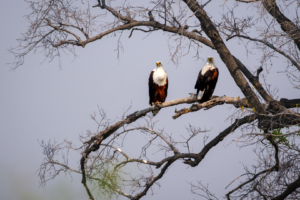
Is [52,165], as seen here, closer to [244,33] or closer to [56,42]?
[56,42]

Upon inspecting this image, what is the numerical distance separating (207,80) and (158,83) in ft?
3.27

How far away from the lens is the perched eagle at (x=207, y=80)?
5.14 meters

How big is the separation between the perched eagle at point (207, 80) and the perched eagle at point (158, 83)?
78cm

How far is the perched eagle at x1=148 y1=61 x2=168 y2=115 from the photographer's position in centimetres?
591

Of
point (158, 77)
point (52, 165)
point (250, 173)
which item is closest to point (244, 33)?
point (158, 77)

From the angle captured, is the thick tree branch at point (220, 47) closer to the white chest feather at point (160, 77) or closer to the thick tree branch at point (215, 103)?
the thick tree branch at point (215, 103)

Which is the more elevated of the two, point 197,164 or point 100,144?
point 100,144

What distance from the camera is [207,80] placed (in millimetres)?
5250

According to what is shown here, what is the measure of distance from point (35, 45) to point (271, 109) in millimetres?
3636

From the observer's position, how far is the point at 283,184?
4.57m

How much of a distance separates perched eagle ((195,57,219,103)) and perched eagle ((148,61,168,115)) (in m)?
0.78

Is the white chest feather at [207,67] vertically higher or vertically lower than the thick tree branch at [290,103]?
higher

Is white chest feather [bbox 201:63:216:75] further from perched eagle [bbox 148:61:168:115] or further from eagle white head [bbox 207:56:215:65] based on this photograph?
perched eagle [bbox 148:61:168:115]

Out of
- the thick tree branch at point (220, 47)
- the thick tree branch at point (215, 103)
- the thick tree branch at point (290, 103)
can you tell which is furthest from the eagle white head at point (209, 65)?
the thick tree branch at point (290, 103)
